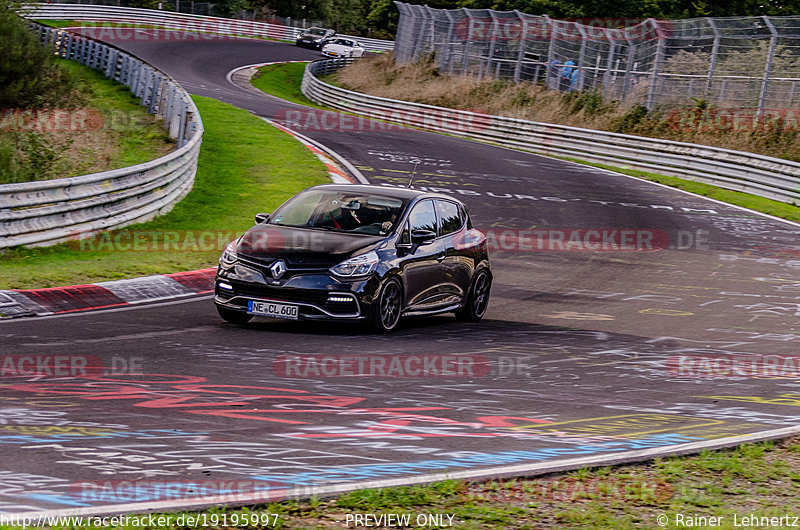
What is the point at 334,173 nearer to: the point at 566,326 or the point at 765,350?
the point at 566,326

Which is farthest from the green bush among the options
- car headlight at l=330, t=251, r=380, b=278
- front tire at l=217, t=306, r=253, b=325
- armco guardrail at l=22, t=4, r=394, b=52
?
armco guardrail at l=22, t=4, r=394, b=52

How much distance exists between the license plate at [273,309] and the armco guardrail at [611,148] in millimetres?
21180

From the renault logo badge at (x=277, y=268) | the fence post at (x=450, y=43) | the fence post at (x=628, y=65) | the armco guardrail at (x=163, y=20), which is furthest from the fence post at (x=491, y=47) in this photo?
the renault logo badge at (x=277, y=268)

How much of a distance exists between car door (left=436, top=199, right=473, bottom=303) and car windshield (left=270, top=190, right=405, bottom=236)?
858 millimetres

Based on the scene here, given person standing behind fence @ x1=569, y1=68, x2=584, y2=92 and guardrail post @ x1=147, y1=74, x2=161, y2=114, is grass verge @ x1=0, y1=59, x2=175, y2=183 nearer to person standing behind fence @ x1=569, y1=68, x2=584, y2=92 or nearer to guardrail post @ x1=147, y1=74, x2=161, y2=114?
guardrail post @ x1=147, y1=74, x2=161, y2=114

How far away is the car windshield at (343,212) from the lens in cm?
1172

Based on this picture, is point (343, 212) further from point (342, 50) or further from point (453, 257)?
point (342, 50)

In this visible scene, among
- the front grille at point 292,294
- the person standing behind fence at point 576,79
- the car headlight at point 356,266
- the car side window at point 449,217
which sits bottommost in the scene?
the front grille at point 292,294

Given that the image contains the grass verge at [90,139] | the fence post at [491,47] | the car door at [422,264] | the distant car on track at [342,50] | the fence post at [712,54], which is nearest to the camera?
the car door at [422,264]

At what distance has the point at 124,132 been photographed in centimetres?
2577

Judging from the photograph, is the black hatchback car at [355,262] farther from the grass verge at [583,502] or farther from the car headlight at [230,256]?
the grass verge at [583,502]

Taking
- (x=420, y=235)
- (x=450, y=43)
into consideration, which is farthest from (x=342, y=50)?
(x=420, y=235)

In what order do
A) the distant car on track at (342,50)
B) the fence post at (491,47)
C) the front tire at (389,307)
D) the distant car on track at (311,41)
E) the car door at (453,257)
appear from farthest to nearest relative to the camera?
the distant car on track at (311,41)
the distant car on track at (342,50)
the fence post at (491,47)
the car door at (453,257)
the front tire at (389,307)

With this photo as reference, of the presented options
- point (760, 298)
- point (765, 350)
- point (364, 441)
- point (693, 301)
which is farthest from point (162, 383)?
point (760, 298)
